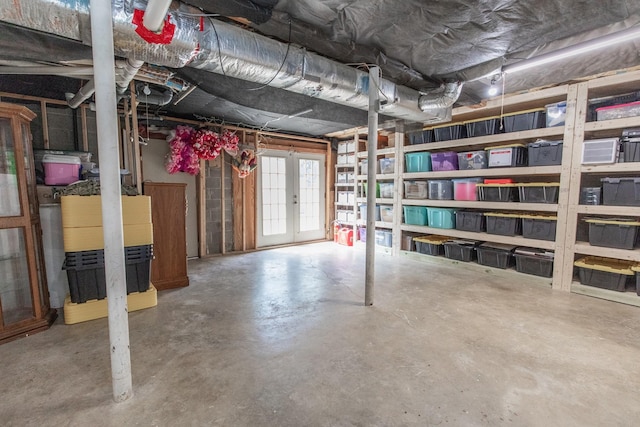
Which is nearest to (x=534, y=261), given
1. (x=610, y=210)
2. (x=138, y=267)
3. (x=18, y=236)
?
(x=610, y=210)

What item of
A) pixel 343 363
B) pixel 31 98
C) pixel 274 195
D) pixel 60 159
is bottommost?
pixel 343 363

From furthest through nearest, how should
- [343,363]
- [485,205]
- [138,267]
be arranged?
[485,205]
[138,267]
[343,363]

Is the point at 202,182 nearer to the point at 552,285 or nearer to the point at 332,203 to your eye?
the point at 332,203

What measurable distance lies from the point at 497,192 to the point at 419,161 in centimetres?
129

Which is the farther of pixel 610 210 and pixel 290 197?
pixel 290 197

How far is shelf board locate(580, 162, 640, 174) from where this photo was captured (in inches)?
117

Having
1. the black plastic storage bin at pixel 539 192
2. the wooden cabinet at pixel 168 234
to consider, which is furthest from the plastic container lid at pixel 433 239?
the wooden cabinet at pixel 168 234

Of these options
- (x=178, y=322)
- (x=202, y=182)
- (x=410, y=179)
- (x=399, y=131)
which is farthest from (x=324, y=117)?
(x=178, y=322)

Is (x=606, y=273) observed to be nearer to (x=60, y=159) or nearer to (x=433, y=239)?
(x=433, y=239)

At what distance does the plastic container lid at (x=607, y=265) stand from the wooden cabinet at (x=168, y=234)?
4.64 metres

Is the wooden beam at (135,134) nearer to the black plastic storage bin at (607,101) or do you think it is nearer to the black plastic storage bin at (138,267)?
the black plastic storage bin at (138,267)

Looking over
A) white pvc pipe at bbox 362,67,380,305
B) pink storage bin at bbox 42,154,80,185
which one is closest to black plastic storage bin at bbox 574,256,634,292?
white pvc pipe at bbox 362,67,380,305

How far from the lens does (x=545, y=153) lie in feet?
11.8

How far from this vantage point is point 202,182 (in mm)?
5016
